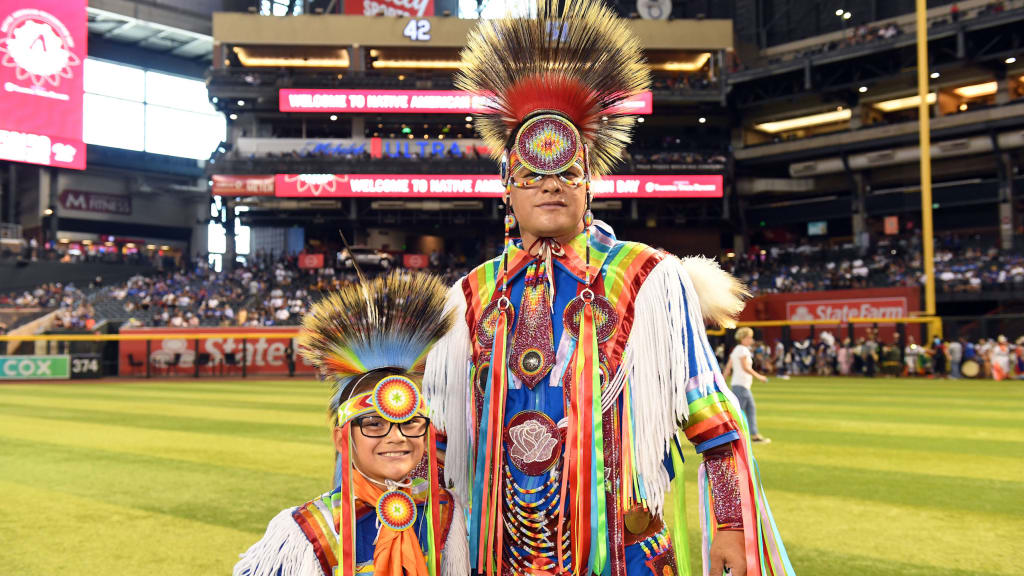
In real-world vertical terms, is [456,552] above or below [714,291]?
below

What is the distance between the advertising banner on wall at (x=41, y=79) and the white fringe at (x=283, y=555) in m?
45.7

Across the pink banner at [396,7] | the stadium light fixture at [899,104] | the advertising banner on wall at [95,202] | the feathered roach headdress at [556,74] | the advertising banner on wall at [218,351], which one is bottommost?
the advertising banner on wall at [218,351]

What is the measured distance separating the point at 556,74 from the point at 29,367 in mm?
28849

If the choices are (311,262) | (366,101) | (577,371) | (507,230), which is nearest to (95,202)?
(311,262)

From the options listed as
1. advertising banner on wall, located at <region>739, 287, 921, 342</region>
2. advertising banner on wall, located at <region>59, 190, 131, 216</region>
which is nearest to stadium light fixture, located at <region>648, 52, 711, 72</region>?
advertising banner on wall, located at <region>739, 287, 921, 342</region>

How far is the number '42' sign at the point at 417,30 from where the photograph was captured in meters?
46.5

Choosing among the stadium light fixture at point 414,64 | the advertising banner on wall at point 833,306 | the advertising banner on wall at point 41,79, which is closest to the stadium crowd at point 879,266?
the advertising banner on wall at point 833,306

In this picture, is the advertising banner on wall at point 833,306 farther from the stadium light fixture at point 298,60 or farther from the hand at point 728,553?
the stadium light fixture at point 298,60

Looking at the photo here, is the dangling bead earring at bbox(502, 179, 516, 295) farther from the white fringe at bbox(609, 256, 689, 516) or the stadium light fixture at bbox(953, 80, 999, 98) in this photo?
the stadium light fixture at bbox(953, 80, 999, 98)

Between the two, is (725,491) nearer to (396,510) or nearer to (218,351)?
(396,510)

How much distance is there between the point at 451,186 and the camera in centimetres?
4266

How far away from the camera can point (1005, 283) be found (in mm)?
30531

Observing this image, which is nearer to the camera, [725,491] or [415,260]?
[725,491]

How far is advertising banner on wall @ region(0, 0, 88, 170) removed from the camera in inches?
1549
